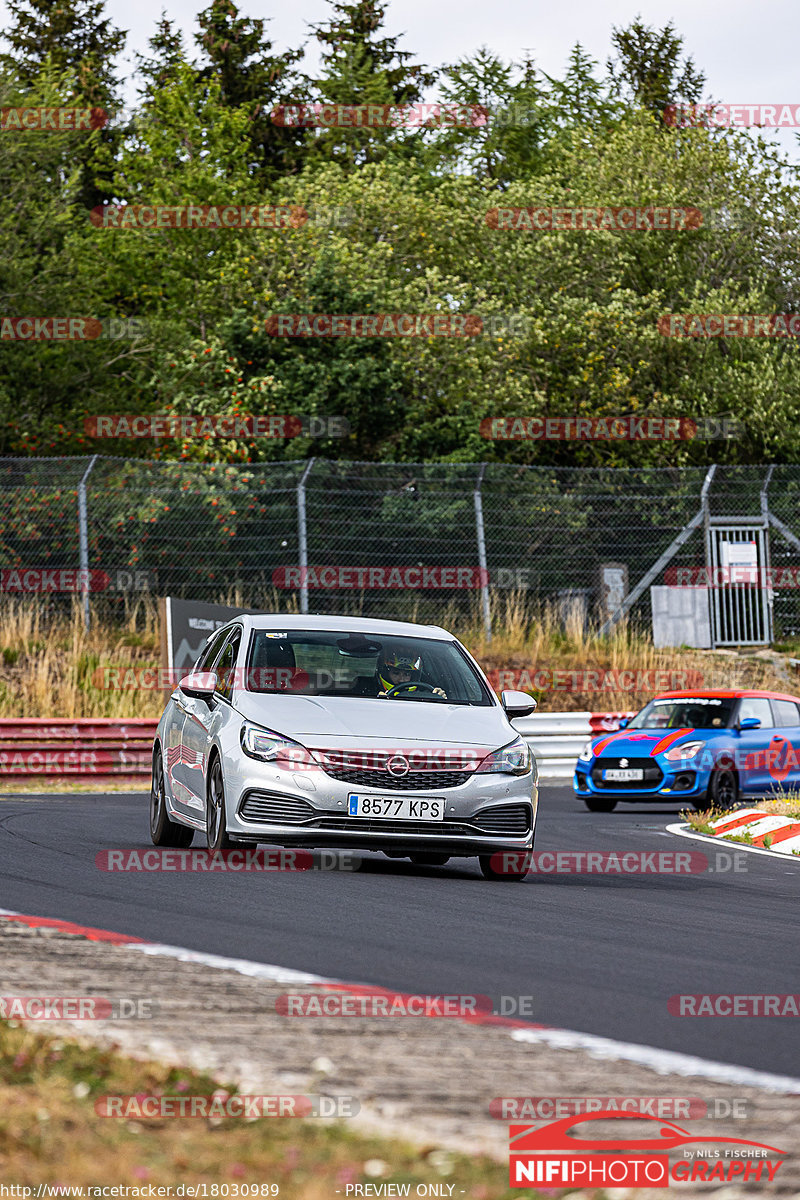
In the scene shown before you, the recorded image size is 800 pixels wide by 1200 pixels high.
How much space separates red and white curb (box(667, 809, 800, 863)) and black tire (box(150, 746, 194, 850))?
15.4ft

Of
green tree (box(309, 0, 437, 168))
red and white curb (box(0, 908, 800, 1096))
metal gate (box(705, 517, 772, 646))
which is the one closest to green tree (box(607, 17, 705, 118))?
green tree (box(309, 0, 437, 168))

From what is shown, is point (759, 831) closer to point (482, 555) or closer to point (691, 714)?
point (691, 714)

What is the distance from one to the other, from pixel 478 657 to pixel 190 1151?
2253 centimetres

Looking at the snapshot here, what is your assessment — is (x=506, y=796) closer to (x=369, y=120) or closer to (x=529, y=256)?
(x=529, y=256)

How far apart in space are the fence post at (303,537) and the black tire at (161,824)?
12778 mm

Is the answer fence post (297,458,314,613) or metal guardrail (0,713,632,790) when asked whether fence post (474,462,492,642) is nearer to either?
fence post (297,458,314,613)

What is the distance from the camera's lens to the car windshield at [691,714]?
19016 mm

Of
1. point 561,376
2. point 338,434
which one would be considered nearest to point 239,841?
point 338,434

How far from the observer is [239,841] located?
10.0 metres

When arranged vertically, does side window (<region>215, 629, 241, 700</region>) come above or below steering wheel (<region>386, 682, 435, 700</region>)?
above

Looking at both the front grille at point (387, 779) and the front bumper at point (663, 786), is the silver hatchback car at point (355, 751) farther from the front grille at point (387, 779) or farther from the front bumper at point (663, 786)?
the front bumper at point (663, 786)

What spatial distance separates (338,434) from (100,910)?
79.5 feet

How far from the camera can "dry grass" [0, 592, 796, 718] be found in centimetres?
2348

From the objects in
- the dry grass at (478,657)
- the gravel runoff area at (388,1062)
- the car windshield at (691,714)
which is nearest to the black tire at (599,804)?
the car windshield at (691,714)
